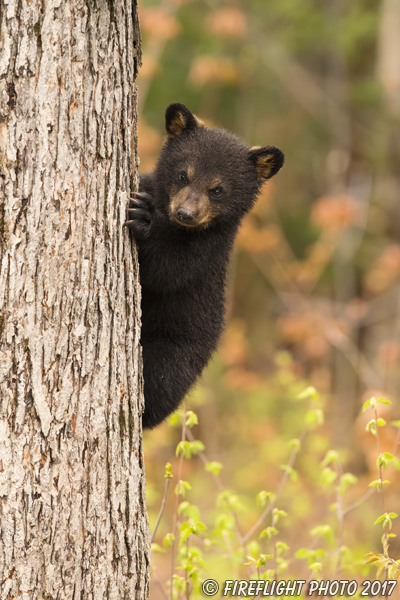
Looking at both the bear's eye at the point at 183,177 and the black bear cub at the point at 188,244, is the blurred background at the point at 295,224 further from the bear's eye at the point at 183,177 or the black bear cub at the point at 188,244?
the bear's eye at the point at 183,177

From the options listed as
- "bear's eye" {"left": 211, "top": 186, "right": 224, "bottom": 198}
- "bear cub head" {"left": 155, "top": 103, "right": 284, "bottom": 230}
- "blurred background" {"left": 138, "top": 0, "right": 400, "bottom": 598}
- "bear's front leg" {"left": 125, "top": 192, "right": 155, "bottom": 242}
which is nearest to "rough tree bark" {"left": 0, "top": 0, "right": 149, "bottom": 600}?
"bear's front leg" {"left": 125, "top": 192, "right": 155, "bottom": 242}

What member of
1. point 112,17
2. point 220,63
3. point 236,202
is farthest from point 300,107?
point 112,17

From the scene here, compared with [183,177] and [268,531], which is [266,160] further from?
[268,531]

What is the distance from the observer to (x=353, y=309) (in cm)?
906

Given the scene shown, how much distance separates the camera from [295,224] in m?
11.0

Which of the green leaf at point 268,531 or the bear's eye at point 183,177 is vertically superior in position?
the bear's eye at point 183,177

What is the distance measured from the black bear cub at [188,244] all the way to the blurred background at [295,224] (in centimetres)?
382

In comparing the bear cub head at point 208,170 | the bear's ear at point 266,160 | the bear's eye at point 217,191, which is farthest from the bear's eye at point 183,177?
the bear's ear at point 266,160

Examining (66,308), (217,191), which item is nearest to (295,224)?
(217,191)

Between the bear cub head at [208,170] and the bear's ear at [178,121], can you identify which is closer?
the bear cub head at [208,170]

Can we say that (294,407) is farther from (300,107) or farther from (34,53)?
(34,53)

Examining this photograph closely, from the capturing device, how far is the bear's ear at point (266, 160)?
4.51 m

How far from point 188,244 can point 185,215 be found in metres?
0.26

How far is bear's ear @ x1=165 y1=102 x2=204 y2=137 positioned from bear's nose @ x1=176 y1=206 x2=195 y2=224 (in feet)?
2.71
